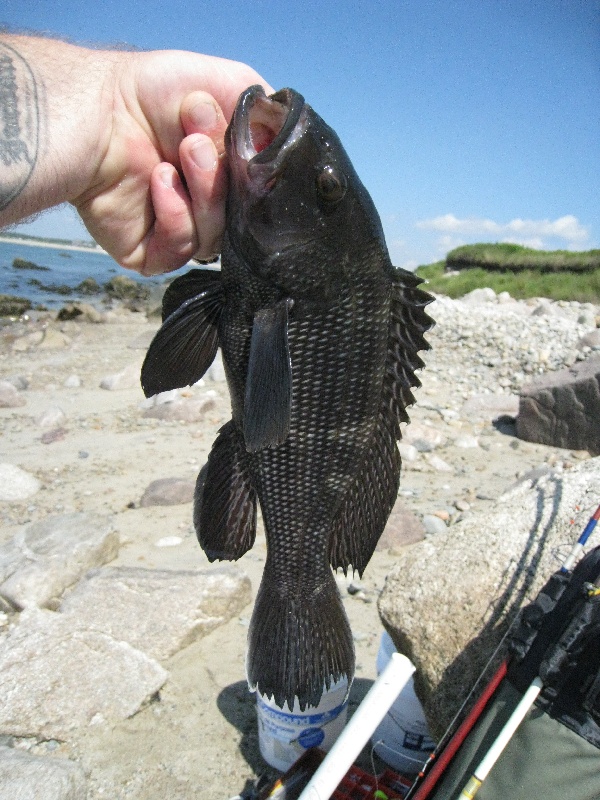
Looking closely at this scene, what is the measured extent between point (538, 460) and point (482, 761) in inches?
242

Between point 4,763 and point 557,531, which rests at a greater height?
point 557,531

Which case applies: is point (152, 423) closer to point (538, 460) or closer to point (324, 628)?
point (538, 460)

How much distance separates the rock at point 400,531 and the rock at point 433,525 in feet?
0.25

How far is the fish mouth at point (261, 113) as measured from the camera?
74.4 inches

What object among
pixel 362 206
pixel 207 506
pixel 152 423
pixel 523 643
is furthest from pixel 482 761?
pixel 152 423

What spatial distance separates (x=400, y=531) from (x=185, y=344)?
12.7 feet

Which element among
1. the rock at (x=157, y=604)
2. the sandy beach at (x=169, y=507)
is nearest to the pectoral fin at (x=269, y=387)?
the sandy beach at (x=169, y=507)

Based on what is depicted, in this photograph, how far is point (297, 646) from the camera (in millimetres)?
2365

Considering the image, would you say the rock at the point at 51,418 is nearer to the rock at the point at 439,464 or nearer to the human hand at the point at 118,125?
the rock at the point at 439,464

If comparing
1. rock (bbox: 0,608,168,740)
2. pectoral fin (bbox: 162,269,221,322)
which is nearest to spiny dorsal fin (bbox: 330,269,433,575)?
pectoral fin (bbox: 162,269,221,322)

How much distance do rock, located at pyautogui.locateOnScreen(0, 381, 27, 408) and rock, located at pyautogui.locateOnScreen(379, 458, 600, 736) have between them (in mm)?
7398

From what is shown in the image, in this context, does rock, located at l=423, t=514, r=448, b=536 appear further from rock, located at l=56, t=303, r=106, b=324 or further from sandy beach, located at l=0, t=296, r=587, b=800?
rock, located at l=56, t=303, r=106, b=324

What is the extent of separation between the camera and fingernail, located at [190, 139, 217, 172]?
2078mm

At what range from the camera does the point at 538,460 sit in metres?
7.91
